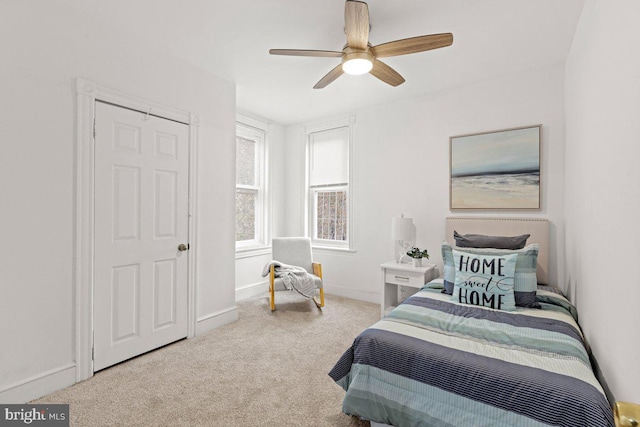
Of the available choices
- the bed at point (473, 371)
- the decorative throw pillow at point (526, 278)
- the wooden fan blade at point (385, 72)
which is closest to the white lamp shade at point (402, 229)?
the decorative throw pillow at point (526, 278)

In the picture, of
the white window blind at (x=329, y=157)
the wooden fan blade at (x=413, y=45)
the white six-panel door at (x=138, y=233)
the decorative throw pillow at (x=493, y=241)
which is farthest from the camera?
the white window blind at (x=329, y=157)

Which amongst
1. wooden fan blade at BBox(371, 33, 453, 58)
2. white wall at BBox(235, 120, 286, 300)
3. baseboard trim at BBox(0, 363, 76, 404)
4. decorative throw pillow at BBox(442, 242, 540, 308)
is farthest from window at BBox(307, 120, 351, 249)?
baseboard trim at BBox(0, 363, 76, 404)

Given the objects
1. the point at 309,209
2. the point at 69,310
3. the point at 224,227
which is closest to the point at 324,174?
the point at 309,209

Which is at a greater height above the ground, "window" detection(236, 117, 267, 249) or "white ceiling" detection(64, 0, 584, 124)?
"white ceiling" detection(64, 0, 584, 124)

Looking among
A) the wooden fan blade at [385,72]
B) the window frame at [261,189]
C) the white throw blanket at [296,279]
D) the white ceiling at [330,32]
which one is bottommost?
the white throw blanket at [296,279]

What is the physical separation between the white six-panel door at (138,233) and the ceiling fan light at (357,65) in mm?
1673

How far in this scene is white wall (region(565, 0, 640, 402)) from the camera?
127 cm

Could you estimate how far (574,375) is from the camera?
4.58 ft

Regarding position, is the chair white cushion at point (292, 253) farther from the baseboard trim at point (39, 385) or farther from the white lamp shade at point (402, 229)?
the baseboard trim at point (39, 385)

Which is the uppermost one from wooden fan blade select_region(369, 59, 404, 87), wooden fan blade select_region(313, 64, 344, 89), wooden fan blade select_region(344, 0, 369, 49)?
wooden fan blade select_region(344, 0, 369, 49)

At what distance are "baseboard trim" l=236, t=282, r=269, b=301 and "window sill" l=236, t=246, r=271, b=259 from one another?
439 mm

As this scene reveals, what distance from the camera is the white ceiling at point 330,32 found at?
86.4 inches

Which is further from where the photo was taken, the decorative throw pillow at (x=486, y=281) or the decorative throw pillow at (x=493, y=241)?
the decorative throw pillow at (x=493, y=241)

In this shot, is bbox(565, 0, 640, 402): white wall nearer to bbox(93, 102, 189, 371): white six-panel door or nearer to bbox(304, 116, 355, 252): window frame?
bbox(304, 116, 355, 252): window frame
